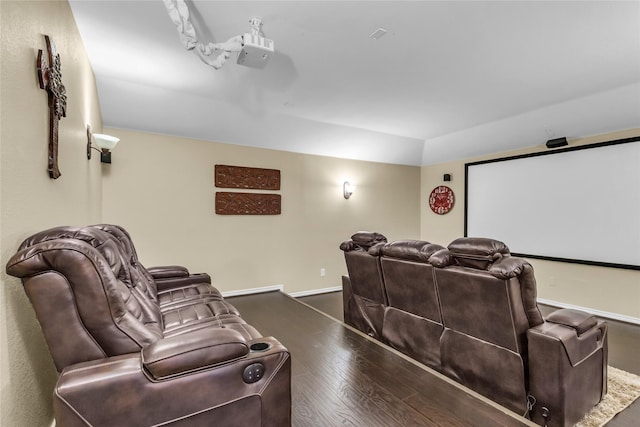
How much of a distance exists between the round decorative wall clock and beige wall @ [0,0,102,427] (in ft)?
19.2

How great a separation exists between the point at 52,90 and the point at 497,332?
2.75 metres

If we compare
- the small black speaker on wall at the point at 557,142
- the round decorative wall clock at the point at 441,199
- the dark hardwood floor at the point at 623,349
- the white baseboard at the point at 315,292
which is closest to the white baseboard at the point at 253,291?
the white baseboard at the point at 315,292

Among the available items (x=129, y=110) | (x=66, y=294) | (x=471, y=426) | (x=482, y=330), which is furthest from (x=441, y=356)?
(x=129, y=110)

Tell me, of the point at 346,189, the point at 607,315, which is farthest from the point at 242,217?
the point at 607,315

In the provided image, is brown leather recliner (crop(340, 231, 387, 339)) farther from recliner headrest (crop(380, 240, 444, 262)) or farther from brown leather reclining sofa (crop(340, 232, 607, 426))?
brown leather reclining sofa (crop(340, 232, 607, 426))

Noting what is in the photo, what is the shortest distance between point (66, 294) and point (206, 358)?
0.55 m

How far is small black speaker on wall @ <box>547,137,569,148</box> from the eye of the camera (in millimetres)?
4305

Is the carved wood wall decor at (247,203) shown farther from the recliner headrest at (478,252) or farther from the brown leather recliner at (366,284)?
the recliner headrest at (478,252)

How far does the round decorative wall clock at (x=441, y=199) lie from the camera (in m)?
6.02

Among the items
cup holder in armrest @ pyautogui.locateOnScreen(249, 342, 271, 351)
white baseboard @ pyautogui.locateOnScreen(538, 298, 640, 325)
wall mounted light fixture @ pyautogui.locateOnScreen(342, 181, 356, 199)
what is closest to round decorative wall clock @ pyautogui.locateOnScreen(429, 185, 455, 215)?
wall mounted light fixture @ pyautogui.locateOnScreen(342, 181, 356, 199)

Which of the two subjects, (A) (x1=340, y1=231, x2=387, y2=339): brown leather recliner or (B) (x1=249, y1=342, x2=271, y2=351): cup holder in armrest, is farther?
(A) (x1=340, y1=231, x2=387, y2=339): brown leather recliner

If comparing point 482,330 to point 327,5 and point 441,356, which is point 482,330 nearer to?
point 441,356

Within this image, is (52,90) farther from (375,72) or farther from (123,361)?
(375,72)

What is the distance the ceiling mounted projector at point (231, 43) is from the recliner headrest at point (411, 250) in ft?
5.86
